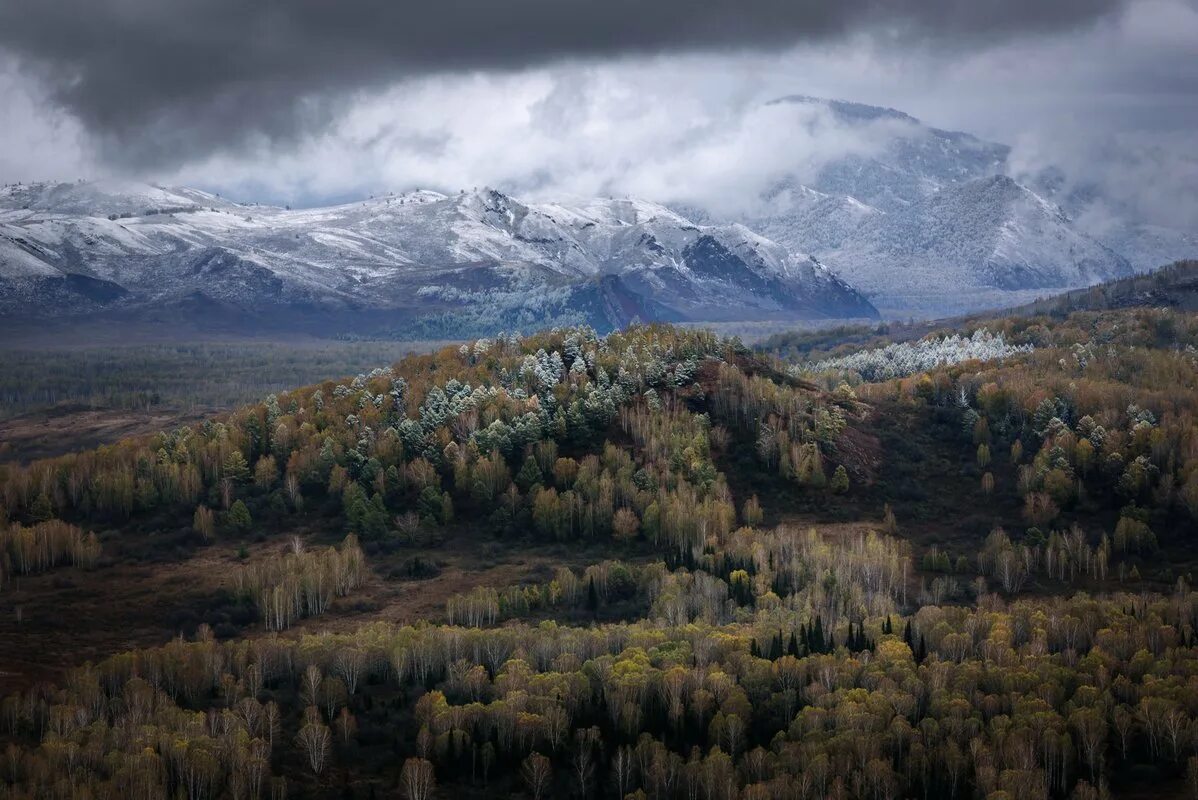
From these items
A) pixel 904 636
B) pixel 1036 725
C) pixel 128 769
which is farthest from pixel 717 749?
pixel 128 769

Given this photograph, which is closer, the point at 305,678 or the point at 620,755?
the point at 620,755

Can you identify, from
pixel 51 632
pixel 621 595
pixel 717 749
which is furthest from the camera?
pixel 621 595

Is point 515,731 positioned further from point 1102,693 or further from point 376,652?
point 1102,693

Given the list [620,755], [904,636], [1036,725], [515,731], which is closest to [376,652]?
[515,731]

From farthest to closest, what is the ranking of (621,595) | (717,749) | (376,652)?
(621,595)
(376,652)
(717,749)

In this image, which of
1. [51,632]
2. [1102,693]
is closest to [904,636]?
[1102,693]

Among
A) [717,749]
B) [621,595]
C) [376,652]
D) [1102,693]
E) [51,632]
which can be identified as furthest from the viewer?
[621,595]

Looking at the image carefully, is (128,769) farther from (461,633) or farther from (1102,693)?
(1102,693)

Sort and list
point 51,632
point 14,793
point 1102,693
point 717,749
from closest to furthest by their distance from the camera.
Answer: point 14,793 < point 717,749 < point 1102,693 < point 51,632

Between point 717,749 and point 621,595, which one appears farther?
point 621,595
